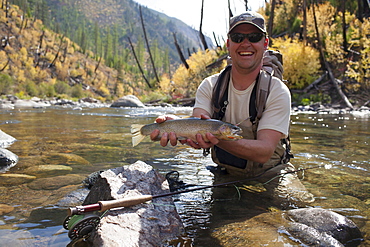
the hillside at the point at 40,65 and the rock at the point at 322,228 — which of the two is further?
the hillside at the point at 40,65

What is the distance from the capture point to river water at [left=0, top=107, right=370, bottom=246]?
8.90 feet

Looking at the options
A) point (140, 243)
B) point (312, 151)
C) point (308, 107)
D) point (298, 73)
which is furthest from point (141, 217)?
point (298, 73)

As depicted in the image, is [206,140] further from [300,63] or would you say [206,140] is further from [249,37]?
[300,63]

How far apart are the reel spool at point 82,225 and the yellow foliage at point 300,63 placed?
23.7 meters

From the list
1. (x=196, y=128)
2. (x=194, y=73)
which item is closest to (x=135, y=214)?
(x=196, y=128)

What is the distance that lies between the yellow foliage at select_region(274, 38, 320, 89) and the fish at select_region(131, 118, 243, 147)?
22552 mm

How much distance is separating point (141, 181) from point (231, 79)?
1681 mm

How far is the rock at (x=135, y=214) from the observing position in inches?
87.1

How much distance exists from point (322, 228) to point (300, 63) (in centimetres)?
2298

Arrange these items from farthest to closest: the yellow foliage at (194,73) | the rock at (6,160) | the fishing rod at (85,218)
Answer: the yellow foliage at (194,73) → the rock at (6,160) → the fishing rod at (85,218)

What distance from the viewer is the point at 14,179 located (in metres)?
4.03

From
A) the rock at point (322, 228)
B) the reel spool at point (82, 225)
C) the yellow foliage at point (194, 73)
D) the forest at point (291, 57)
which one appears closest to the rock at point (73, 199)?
the reel spool at point (82, 225)

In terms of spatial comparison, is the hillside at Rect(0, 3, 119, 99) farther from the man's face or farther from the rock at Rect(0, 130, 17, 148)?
the man's face

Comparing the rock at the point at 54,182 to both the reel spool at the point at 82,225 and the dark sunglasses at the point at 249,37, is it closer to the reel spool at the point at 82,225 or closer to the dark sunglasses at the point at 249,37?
the reel spool at the point at 82,225
